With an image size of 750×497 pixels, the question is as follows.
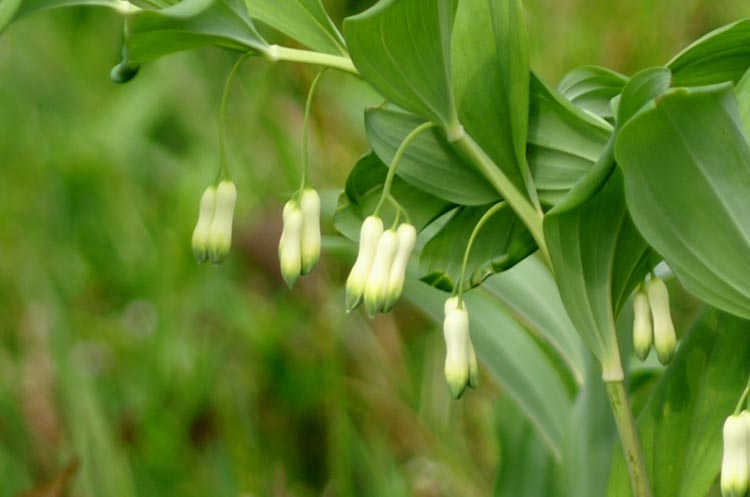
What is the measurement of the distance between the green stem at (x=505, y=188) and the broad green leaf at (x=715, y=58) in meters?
0.18

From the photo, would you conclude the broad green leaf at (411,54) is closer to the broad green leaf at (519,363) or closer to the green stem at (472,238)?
the green stem at (472,238)

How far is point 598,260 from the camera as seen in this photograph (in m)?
0.93

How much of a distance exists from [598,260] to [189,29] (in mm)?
420

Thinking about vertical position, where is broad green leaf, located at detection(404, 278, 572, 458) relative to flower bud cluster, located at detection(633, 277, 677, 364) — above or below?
below

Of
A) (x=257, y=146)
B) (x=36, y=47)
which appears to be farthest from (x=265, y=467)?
(x=36, y=47)

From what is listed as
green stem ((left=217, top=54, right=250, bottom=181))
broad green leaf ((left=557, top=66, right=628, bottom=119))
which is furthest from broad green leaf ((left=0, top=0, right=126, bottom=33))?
broad green leaf ((left=557, top=66, right=628, bottom=119))

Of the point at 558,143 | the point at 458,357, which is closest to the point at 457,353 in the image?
the point at 458,357

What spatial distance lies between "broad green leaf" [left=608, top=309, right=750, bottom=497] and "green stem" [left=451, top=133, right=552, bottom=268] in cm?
19

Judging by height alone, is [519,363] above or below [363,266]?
below

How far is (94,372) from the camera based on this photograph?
2.24m

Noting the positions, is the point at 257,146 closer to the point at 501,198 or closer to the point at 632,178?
the point at 501,198

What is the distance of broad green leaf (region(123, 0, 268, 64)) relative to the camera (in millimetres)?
775

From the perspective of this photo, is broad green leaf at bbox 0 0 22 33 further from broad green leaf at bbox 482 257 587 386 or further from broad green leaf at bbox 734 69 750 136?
broad green leaf at bbox 482 257 587 386

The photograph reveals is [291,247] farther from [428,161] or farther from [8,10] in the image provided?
[8,10]
